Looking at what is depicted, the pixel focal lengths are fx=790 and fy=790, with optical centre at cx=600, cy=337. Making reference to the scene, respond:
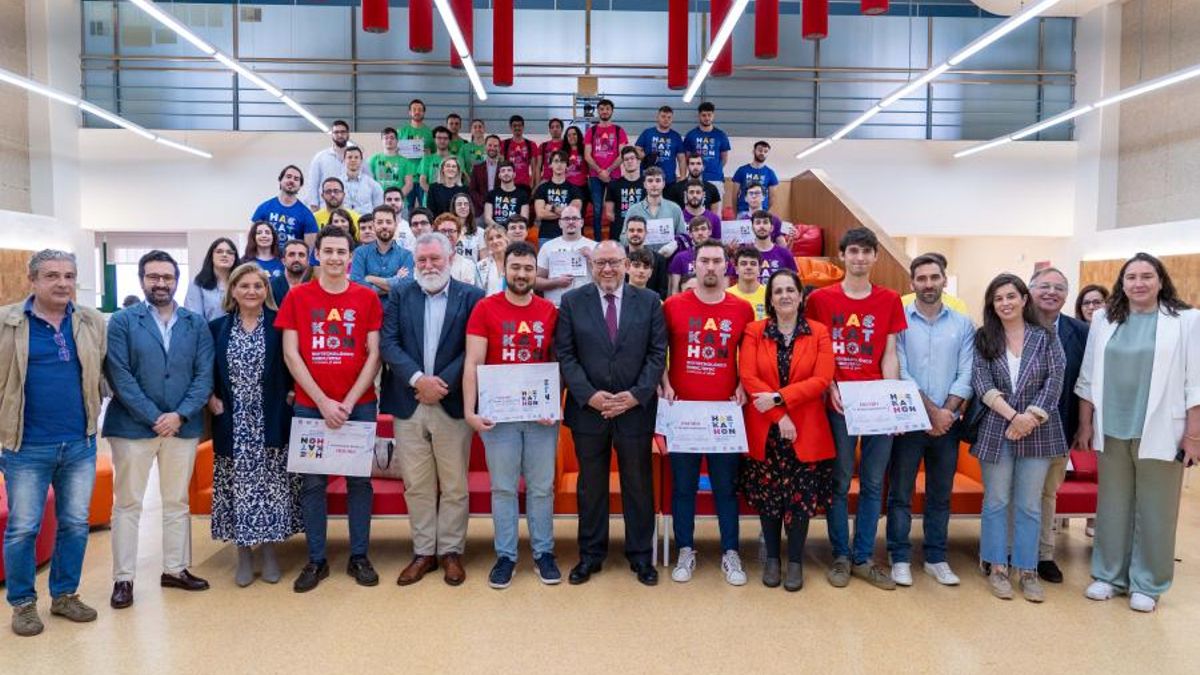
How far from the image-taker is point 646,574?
400 centimetres

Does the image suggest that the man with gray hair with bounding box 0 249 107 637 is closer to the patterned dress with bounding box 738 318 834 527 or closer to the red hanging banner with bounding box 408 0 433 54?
the patterned dress with bounding box 738 318 834 527

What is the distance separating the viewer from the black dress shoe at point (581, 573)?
4004 mm

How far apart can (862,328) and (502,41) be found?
16.5 ft

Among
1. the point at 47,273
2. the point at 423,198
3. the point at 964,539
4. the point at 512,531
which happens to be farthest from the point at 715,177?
the point at 47,273

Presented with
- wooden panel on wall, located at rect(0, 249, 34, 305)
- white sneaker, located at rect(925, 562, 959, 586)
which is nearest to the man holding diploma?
white sneaker, located at rect(925, 562, 959, 586)

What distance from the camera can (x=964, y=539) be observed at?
4816mm

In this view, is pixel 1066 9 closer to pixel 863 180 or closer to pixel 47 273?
pixel 863 180

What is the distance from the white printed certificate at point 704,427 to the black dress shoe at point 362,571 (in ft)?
5.33

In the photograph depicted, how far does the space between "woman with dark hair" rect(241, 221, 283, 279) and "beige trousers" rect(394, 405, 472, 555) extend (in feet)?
6.08

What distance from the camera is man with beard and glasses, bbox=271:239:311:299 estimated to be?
4.68 m

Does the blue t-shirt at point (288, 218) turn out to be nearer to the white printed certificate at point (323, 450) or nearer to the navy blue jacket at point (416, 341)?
the navy blue jacket at point (416, 341)

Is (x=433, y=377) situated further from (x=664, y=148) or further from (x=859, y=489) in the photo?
(x=664, y=148)

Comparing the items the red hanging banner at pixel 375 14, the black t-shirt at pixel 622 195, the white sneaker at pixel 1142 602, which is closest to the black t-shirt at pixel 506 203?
the black t-shirt at pixel 622 195

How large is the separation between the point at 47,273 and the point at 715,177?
6.70 m
